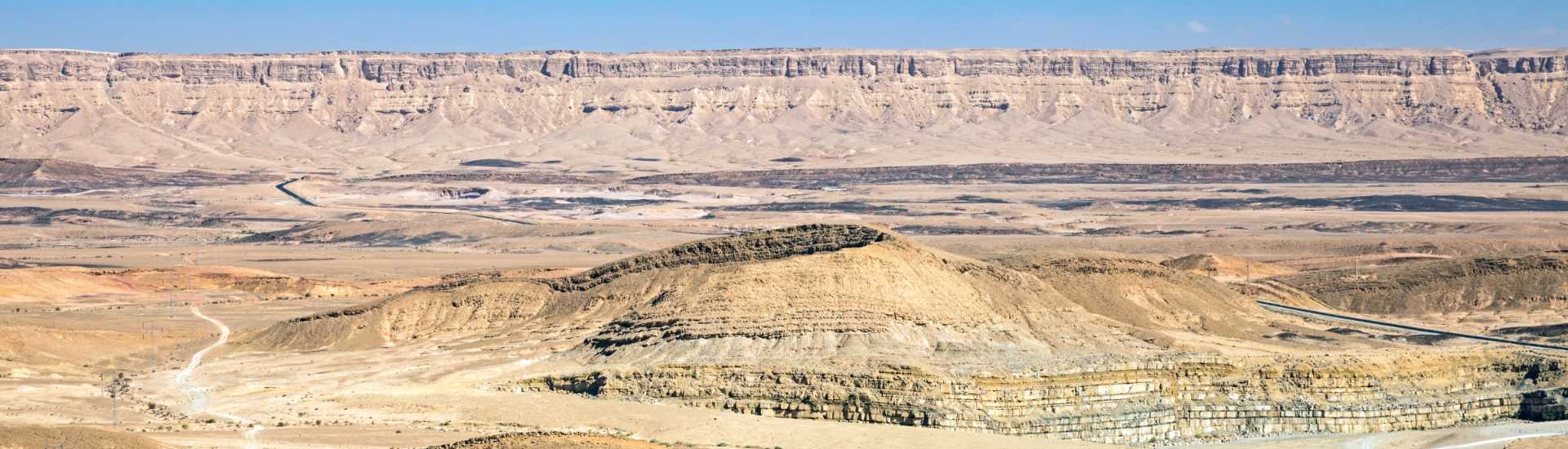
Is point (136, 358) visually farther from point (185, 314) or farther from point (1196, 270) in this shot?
point (1196, 270)

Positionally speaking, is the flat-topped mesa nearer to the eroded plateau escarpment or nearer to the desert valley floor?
the desert valley floor

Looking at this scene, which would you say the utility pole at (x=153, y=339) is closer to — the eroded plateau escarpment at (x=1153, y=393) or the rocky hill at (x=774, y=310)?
the rocky hill at (x=774, y=310)

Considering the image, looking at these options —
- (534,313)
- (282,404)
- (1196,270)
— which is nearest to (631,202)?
(1196,270)

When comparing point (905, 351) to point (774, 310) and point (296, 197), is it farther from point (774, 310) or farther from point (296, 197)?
point (296, 197)

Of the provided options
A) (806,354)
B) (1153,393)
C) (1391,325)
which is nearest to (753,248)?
(806,354)

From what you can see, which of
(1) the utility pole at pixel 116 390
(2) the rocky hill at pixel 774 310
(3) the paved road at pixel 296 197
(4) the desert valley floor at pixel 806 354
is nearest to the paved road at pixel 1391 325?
(4) the desert valley floor at pixel 806 354

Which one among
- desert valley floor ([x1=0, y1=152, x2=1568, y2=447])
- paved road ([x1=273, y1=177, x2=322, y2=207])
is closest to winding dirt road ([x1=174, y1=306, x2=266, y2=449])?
desert valley floor ([x1=0, y1=152, x2=1568, y2=447])
